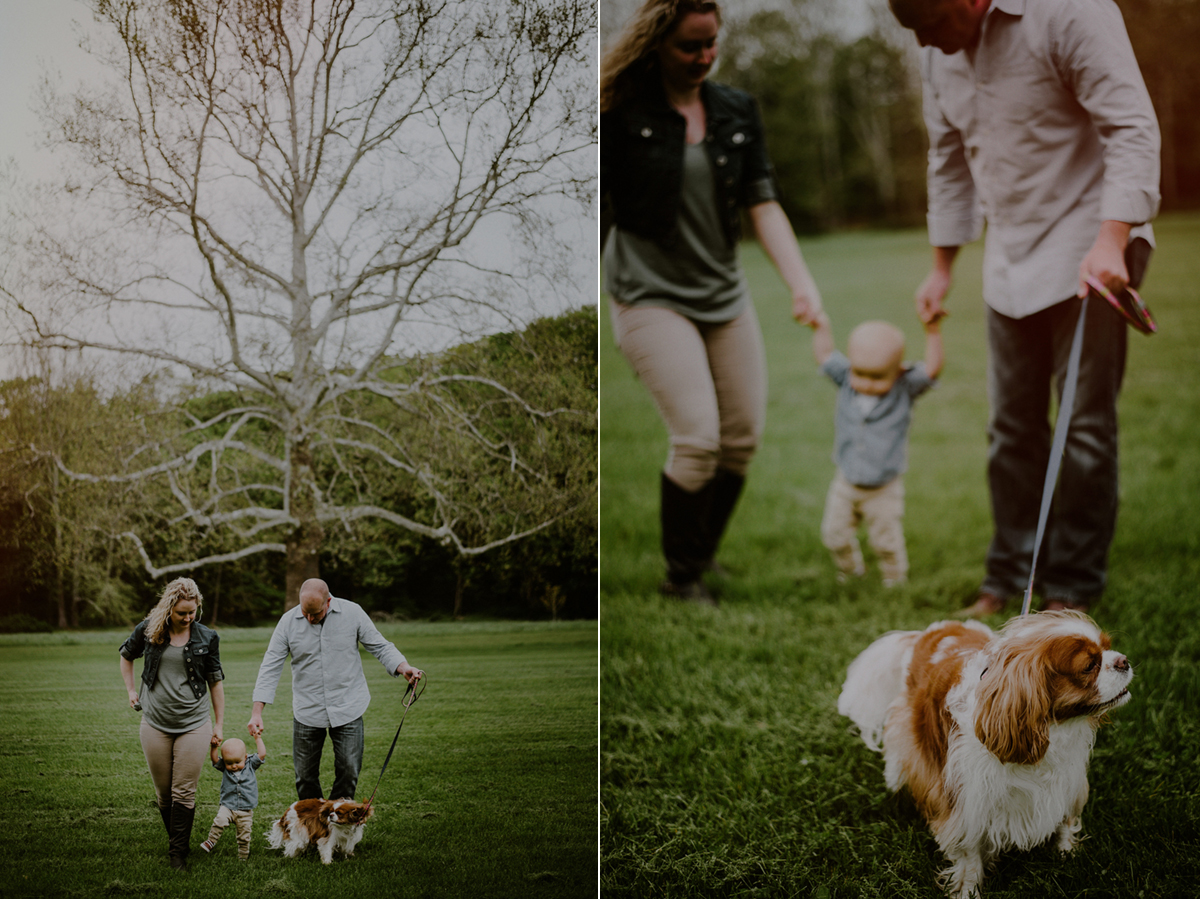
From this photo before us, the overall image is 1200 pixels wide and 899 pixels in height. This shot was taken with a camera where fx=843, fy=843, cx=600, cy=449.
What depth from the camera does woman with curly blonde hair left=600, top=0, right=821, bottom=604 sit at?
364cm

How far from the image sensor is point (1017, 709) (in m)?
2.31

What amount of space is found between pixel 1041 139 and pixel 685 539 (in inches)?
93.1

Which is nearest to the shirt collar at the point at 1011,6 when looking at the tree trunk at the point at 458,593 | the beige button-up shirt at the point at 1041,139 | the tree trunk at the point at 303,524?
the beige button-up shirt at the point at 1041,139

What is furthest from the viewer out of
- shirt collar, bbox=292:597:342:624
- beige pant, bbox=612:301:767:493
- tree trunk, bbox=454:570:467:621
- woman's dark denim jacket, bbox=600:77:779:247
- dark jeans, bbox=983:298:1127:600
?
beige pant, bbox=612:301:767:493

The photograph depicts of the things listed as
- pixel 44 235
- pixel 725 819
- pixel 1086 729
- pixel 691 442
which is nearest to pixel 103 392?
pixel 44 235

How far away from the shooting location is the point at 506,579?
3.31m

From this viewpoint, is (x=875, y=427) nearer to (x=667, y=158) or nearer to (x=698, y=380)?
(x=698, y=380)

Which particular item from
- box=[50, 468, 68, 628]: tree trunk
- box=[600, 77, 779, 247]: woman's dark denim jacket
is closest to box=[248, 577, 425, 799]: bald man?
box=[50, 468, 68, 628]: tree trunk

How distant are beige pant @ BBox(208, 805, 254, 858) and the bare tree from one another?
0.70 m

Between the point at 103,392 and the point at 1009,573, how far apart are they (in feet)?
13.2

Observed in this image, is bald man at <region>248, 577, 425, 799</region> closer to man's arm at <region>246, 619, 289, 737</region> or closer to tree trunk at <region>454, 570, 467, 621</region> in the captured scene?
man's arm at <region>246, 619, 289, 737</region>

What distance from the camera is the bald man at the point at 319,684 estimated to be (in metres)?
2.84

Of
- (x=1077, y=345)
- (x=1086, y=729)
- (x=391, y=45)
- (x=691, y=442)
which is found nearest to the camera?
(x=1086, y=729)

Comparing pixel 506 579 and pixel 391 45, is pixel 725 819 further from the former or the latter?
pixel 391 45
